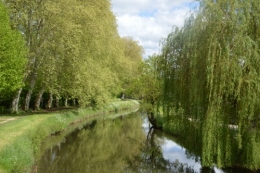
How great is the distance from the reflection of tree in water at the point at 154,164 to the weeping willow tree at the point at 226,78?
13.0 ft

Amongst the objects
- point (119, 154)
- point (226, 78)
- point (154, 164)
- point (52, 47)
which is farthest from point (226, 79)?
point (52, 47)

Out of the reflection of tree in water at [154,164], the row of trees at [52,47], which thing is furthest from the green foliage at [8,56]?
the reflection of tree in water at [154,164]

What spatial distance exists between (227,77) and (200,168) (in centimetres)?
724

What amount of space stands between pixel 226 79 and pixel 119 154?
11158mm

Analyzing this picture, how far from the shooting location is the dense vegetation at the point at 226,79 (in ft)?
46.4

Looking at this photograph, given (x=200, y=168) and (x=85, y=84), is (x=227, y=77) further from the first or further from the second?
(x=85, y=84)

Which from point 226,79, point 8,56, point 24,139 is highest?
point 8,56

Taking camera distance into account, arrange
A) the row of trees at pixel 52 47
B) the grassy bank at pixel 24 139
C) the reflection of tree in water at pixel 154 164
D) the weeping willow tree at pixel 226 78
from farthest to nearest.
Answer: the row of trees at pixel 52 47
the reflection of tree in water at pixel 154 164
the grassy bank at pixel 24 139
the weeping willow tree at pixel 226 78

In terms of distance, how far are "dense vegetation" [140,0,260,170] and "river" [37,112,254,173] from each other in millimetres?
3044

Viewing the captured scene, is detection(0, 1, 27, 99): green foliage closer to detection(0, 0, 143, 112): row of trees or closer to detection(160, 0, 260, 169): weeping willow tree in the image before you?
detection(0, 0, 143, 112): row of trees

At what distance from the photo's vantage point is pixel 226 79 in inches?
565

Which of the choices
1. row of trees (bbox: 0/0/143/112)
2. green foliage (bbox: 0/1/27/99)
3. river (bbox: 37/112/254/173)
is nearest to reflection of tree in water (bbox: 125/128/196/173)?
river (bbox: 37/112/254/173)

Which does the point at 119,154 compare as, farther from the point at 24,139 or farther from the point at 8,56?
the point at 8,56

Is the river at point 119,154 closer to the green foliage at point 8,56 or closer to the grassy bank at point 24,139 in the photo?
the grassy bank at point 24,139
